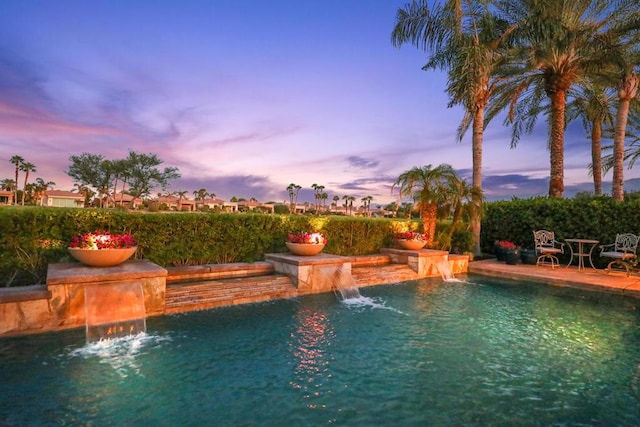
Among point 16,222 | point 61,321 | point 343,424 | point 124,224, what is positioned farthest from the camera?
point 124,224

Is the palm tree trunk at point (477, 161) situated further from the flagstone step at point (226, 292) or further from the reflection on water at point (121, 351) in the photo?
the reflection on water at point (121, 351)

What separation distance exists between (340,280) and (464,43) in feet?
33.9

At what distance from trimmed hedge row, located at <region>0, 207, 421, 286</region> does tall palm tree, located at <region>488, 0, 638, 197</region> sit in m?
8.83

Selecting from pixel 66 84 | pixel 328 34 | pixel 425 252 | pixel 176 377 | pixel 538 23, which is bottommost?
pixel 176 377

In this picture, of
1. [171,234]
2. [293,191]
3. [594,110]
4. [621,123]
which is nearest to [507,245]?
[621,123]

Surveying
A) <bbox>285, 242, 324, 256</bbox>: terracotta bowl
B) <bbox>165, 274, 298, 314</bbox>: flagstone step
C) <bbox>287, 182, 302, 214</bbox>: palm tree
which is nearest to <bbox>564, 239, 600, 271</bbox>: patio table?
<bbox>285, 242, 324, 256</bbox>: terracotta bowl

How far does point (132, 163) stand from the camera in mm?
39875

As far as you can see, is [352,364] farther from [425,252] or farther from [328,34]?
[328,34]

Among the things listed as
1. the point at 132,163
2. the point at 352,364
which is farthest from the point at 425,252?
the point at 132,163

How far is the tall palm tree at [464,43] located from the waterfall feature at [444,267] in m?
2.91

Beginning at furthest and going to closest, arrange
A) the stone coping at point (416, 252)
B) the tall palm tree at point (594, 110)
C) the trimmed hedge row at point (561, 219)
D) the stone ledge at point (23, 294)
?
the tall palm tree at point (594, 110), the trimmed hedge row at point (561, 219), the stone coping at point (416, 252), the stone ledge at point (23, 294)

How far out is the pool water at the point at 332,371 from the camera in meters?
2.77

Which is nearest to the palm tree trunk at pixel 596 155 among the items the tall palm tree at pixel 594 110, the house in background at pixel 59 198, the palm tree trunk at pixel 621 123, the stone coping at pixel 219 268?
the tall palm tree at pixel 594 110

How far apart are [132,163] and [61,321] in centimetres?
4049
